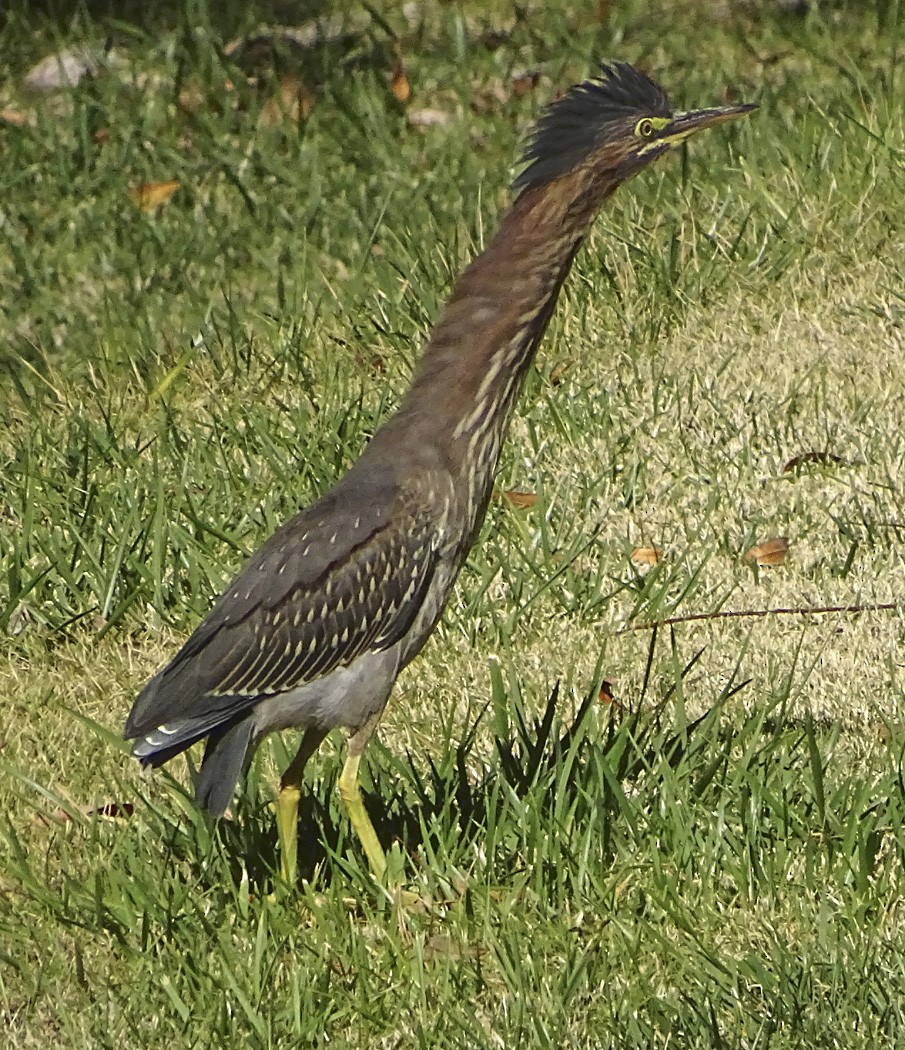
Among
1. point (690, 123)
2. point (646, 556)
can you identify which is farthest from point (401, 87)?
point (690, 123)

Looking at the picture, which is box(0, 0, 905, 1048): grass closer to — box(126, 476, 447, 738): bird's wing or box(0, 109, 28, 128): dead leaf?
box(0, 109, 28, 128): dead leaf

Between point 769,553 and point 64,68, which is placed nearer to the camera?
point 769,553

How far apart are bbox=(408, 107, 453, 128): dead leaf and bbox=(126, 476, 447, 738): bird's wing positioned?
5044 millimetres

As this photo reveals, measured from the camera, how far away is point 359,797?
458 centimetres

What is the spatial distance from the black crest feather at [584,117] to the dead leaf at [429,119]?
4.73 meters

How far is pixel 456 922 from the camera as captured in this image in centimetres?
432

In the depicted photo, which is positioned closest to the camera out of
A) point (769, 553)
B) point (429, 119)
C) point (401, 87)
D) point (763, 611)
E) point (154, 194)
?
point (763, 611)

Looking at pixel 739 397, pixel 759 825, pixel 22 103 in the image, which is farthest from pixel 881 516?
pixel 22 103

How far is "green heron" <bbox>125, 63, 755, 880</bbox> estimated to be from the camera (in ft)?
14.8

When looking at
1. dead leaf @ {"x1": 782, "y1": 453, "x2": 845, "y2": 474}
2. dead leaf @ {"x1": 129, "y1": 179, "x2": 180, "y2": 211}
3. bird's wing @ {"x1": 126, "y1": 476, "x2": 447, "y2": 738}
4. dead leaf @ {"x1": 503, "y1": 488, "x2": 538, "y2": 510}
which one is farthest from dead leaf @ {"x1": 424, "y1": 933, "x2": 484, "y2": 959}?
dead leaf @ {"x1": 129, "y1": 179, "x2": 180, "y2": 211}

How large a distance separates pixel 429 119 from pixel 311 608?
527 cm

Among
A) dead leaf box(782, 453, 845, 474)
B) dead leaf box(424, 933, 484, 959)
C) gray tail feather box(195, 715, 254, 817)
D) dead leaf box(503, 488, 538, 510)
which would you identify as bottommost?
dead leaf box(424, 933, 484, 959)

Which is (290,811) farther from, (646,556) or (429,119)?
(429,119)

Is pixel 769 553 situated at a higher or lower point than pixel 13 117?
lower
